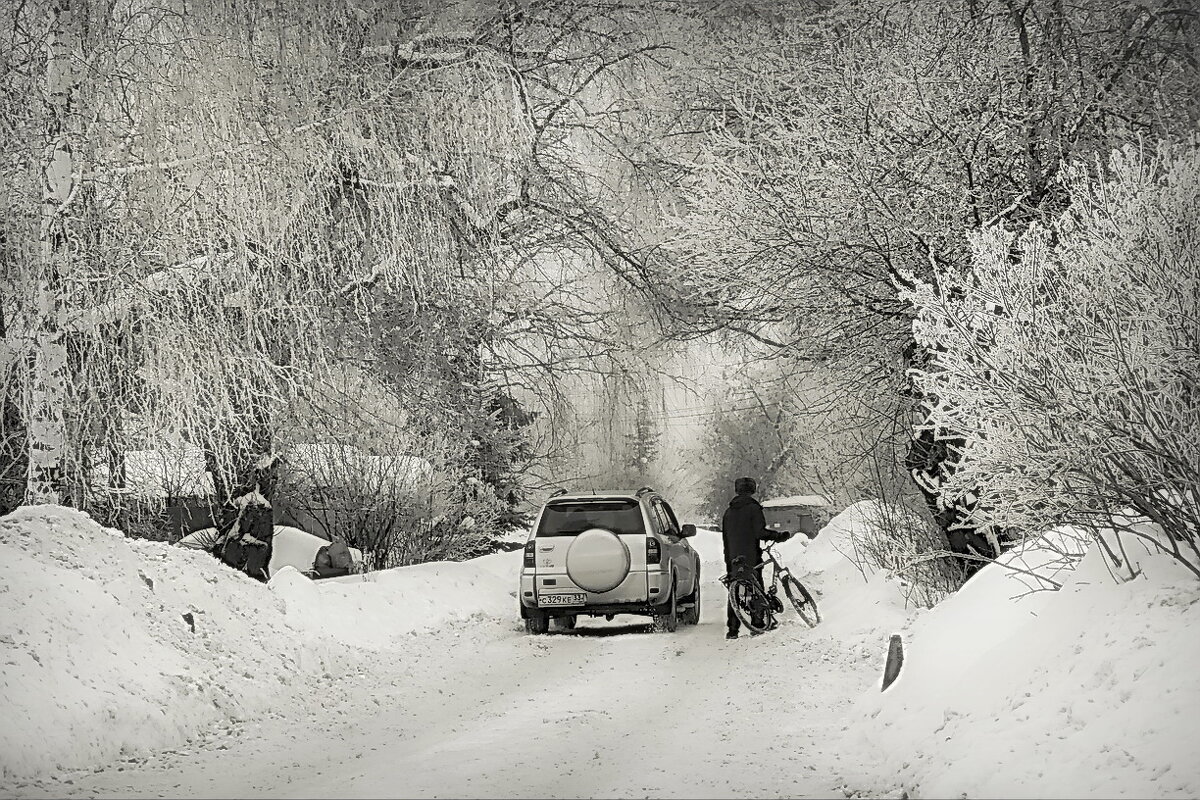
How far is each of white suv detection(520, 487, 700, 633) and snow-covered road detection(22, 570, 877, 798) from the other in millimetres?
1412

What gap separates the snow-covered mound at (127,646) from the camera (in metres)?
7.83

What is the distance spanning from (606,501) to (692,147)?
493 cm

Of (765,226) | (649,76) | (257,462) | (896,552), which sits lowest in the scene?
(896,552)

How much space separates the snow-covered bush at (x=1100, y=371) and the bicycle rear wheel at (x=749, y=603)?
255 inches

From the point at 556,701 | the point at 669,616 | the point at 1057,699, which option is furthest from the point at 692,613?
the point at 1057,699

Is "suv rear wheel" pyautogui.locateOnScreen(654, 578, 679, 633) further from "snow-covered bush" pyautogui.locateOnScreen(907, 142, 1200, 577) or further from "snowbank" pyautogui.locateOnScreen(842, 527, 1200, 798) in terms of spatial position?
"snow-covered bush" pyautogui.locateOnScreen(907, 142, 1200, 577)

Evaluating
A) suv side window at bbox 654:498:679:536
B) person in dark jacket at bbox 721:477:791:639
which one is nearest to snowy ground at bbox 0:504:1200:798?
person in dark jacket at bbox 721:477:791:639

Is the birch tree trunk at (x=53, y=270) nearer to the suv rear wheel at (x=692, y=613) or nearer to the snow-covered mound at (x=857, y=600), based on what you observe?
the snow-covered mound at (x=857, y=600)

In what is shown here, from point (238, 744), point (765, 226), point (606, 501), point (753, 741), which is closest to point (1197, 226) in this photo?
point (753, 741)

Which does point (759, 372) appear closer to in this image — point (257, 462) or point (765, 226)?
point (765, 226)

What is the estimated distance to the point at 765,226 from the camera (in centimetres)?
1388

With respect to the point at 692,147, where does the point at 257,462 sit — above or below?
below

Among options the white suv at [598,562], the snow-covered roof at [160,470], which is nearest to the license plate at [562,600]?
the white suv at [598,562]

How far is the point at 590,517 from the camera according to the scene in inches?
644
